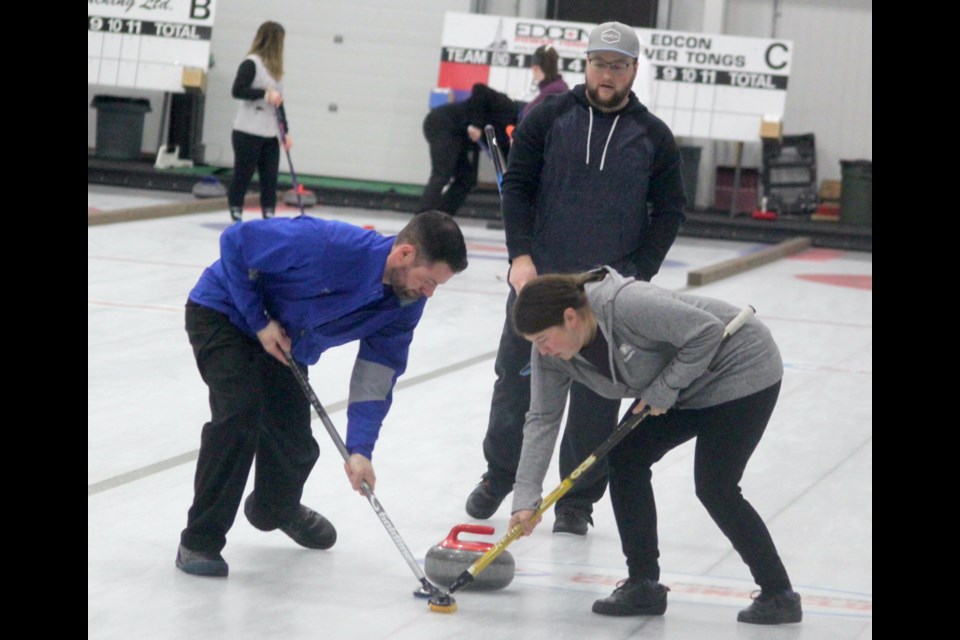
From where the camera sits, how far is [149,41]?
44.7ft

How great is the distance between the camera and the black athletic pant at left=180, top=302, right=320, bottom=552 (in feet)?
12.1

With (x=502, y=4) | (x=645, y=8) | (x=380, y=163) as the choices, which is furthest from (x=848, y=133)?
(x=380, y=163)

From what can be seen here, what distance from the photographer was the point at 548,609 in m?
3.64

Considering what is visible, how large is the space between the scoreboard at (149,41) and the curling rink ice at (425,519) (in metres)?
6.26

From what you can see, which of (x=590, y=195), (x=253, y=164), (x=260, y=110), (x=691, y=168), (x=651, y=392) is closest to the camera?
(x=651, y=392)

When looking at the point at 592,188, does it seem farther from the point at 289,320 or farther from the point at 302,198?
the point at 302,198

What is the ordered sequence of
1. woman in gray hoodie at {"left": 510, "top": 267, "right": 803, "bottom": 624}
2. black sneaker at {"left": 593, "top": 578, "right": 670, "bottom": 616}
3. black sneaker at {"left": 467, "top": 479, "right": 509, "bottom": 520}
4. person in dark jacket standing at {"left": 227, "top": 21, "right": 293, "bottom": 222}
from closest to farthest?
woman in gray hoodie at {"left": 510, "top": 267, "right": 803, "bottom": 624}
black sneaker at {"left": 593, "top": 578, "right": 670, "bottom": 616}
black sneaker at {"left": 467, "top": 479, "right": 509, "bottom": 520}
person in dark jacket standing at {"left": 227, "top": 21, "right": 293, "bottom": 222}

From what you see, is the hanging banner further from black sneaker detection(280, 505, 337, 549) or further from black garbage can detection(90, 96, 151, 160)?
black sneaker detection(280, 505, 337, 549)

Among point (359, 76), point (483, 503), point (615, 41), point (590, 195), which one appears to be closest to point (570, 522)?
point (483, 503)

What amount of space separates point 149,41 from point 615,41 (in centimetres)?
1037

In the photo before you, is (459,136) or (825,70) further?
(825,70)

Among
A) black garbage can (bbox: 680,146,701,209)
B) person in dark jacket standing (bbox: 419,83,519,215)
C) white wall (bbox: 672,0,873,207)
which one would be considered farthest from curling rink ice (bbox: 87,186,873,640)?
white wall (bbox: 672,0,873,207)

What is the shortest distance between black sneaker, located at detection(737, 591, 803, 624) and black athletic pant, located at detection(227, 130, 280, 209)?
722 centimetres

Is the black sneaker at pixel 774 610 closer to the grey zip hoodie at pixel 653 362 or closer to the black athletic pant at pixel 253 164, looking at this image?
the grey zip hoodie at pixel 653 362
